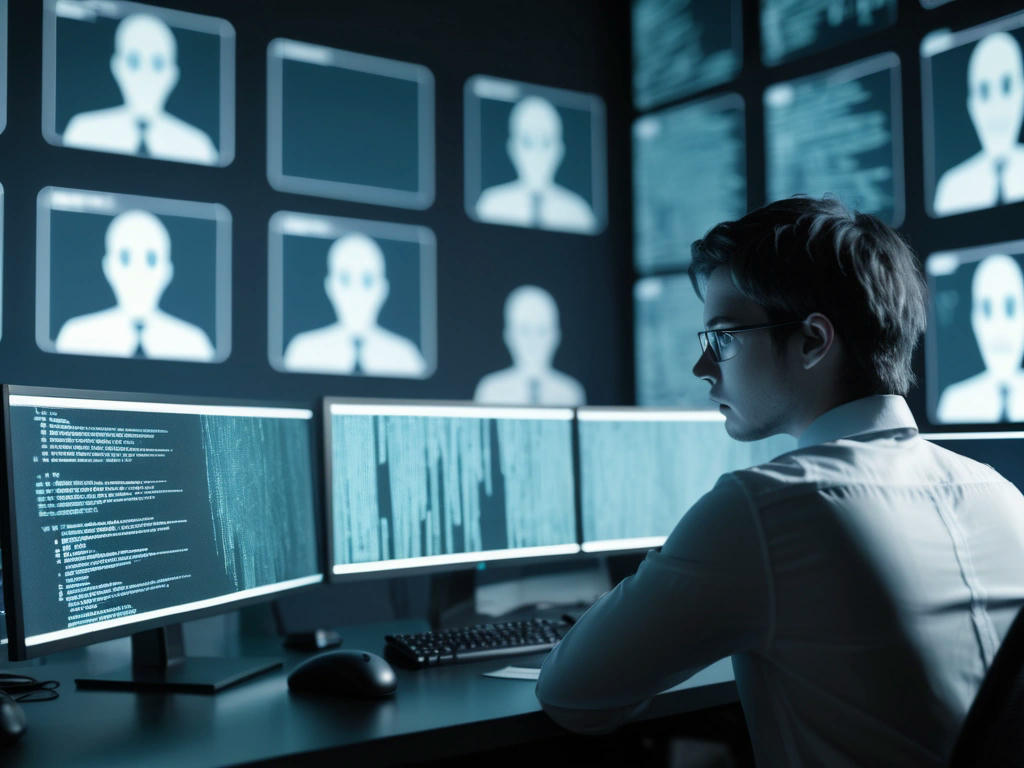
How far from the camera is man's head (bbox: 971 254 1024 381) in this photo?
6.55 feet

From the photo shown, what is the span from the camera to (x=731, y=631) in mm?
1028

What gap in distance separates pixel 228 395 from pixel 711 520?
1391mm

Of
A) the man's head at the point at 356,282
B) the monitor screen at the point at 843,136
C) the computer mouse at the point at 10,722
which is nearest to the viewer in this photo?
the computer mouse at the point at 10,722

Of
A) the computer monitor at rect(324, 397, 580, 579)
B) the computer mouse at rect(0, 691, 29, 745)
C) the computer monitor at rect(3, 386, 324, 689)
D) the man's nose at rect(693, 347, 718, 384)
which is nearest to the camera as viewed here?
the computer mouse at rect(0, 691, 29, 745)

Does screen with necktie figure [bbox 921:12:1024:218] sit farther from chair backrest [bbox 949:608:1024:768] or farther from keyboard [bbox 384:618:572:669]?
chair backrest [bbox 949:608:1024:768]

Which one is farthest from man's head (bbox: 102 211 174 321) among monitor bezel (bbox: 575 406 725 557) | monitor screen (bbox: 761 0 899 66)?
monitor screen (bbox: 761 0 899 66)

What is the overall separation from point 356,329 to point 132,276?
1.73ft

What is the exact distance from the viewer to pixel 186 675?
1.44 m

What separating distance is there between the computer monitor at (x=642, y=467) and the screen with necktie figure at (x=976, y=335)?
37 centimetres

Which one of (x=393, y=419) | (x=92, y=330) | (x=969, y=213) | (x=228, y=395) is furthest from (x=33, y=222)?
(x=969, y=213)

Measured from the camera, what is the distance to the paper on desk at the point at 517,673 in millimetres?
1420

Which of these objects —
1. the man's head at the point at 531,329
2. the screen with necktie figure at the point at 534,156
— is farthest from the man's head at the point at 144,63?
the man's head at the point at 531,329

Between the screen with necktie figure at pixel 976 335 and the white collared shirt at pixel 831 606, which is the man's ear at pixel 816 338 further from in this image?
the screen with necktie figure at pixel 976 335

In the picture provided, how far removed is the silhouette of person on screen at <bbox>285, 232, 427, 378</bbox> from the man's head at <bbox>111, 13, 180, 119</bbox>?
0.51m
